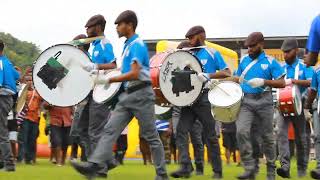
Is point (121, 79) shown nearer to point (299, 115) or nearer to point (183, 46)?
point (183, 46)

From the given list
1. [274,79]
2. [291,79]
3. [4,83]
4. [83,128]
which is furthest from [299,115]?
[4,83]

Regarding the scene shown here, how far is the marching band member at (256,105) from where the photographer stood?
9.06 meters

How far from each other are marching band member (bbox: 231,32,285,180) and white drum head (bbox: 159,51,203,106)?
24.6 inches

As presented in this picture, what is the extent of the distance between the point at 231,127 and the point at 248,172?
728cm

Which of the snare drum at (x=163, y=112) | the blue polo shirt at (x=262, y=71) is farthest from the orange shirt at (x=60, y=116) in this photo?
the blue polo shirt at (x=262, y=71)

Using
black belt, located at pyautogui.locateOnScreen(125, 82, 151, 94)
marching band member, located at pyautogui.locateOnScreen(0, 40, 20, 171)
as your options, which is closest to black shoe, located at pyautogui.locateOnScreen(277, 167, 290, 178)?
black belt, located at pyautogui.locateOnScreen(125, 82, 151, 94)

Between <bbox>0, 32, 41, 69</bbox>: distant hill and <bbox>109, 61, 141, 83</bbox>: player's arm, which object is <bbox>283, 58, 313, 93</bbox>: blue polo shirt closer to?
<bbox>109, 61, 141, 83</bbox>: player's arm

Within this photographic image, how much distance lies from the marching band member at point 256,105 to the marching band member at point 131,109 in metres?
1.53

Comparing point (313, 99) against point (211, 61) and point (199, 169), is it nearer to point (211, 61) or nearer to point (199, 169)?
point (211, 61)

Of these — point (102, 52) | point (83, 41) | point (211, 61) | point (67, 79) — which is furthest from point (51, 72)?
point (211, 61)

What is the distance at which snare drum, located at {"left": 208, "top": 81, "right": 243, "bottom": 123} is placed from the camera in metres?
9.11

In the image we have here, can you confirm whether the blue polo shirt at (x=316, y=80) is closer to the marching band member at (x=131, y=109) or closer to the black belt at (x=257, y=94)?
the black belt at (x=257, y=94)

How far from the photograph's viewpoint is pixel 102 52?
9398 millimetres

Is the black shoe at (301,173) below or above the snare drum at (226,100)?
below
